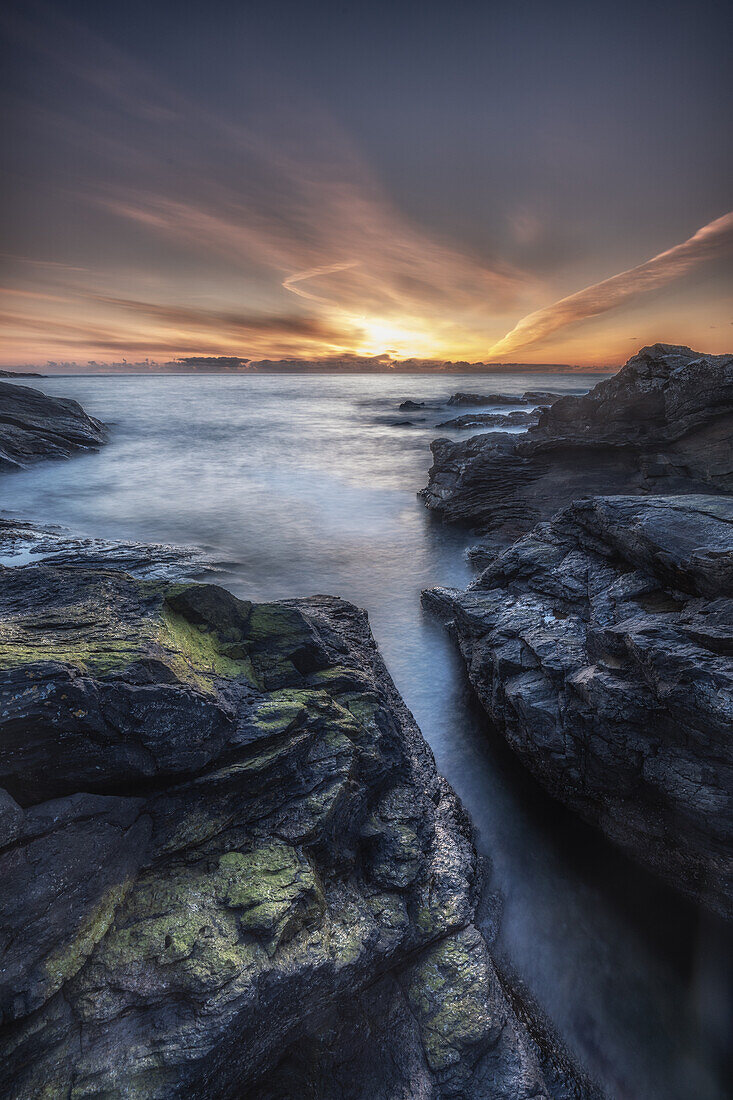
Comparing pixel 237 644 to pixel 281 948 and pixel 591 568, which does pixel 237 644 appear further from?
pixel 591 568

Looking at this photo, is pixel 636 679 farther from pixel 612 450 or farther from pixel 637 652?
pixel 612 450

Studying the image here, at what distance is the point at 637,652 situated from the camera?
696 centimetres

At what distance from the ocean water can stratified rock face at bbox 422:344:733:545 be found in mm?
2455

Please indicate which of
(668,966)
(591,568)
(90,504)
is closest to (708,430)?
(591,568)

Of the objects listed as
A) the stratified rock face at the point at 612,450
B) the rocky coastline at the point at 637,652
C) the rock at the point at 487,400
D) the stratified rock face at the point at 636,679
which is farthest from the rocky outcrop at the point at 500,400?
the stratified rock face at the point at 636,679

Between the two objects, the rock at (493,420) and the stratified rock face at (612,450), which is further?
A: the rock at (493,420)

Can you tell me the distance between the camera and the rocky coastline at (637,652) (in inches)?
246

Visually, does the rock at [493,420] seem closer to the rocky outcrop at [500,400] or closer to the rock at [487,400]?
the rocky outcrop at [500,400]

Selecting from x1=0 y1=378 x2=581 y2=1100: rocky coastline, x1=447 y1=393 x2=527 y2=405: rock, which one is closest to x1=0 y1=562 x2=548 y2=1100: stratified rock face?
x1=0 y1=378 x2=581 y2=1100: rocky coastline

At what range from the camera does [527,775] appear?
8859 mm

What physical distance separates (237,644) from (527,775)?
615cm

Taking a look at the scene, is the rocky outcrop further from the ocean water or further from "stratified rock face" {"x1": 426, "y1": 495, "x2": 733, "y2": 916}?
"stratified rock face" {"x1": 426, "y1": 495, "x2": 733, "y2": 916}

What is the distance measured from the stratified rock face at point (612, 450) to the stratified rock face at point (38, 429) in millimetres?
25965

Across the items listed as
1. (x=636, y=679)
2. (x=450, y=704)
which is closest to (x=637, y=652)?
(x=636, y=679)
